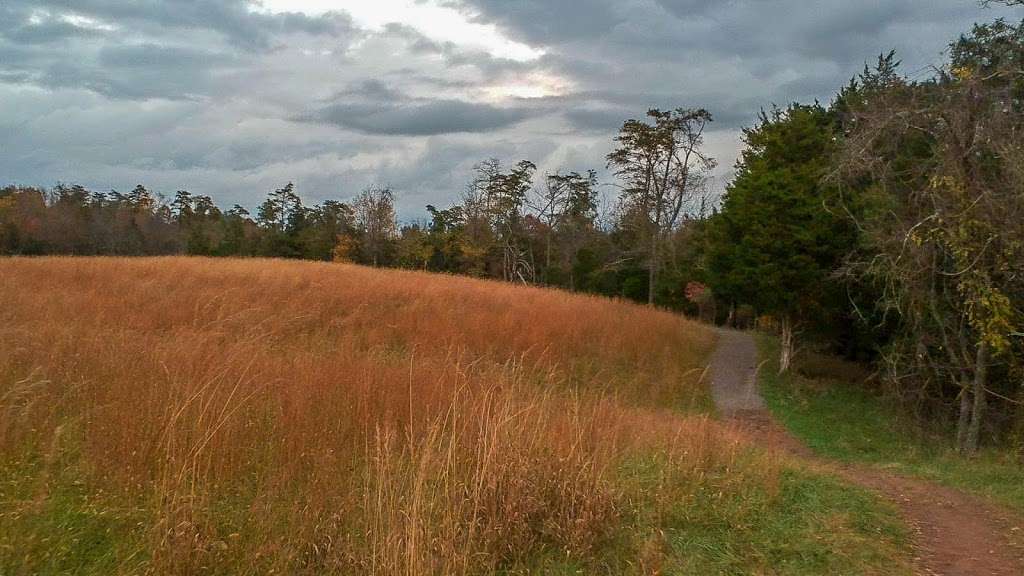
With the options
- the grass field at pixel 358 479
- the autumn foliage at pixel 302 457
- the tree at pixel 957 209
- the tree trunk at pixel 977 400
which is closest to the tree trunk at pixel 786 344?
the tree at pixel 957 209

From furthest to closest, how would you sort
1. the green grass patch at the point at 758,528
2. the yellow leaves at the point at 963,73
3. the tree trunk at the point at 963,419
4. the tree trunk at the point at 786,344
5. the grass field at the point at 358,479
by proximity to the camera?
1. the tree trunk at the point at 786,344
2. the tree trunk at the point at 963,419
3. the yellow leaves at the point at 963,73
4. the green grass patch at the point at 758,528
5. the grass field at the point at 358,479

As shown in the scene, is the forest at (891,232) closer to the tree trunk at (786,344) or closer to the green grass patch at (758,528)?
the tree trunk at (786,344)

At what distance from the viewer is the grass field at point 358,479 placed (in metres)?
3.91

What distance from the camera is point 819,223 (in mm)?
17516

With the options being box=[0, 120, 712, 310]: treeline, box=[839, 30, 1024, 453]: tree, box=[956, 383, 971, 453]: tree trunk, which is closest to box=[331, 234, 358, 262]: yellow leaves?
box=[0, 120, 712, 310]: treeline

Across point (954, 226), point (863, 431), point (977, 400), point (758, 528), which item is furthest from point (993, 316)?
point (758, 528)

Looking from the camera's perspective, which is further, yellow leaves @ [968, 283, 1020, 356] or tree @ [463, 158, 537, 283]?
tree @ [463, 158, 537, 283]

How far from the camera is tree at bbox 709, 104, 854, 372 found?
1761 cm

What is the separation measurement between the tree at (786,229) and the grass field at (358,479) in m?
11.6

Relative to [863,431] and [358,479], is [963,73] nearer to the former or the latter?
[863,431]

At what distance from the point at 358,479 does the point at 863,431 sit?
1240 cm

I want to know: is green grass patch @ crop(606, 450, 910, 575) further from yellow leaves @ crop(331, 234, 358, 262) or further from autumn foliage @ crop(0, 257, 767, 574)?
yellow leaves @ crop(331, 234, 358, 262)

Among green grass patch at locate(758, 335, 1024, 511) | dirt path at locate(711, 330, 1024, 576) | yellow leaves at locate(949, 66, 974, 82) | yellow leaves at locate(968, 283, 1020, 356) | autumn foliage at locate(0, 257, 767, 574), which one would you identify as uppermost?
yellow leaves at locate(949, 66, 974, 82)

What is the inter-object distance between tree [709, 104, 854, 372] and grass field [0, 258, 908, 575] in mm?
11565
